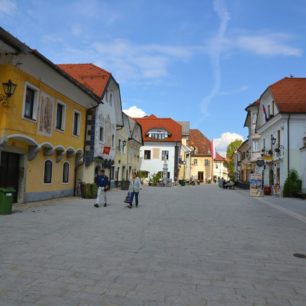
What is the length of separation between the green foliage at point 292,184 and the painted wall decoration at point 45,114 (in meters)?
18.6

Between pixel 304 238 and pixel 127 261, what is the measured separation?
5579mm

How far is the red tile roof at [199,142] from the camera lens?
9712cm

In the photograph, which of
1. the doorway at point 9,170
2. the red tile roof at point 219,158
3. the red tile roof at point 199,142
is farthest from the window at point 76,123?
the red tile roof at point 219,158

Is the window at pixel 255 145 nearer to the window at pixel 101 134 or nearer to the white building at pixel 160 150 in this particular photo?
the white building at pixel 160 150

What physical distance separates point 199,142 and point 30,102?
8513cm

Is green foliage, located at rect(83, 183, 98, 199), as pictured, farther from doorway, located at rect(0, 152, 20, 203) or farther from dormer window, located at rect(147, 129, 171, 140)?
dormer window, located at rect(147, 129, 171, 140)

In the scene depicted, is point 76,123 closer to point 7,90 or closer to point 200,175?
point 7,90

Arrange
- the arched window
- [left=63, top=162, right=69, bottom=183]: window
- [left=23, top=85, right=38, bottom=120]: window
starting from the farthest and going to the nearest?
[left=63, top=162, right=69, bottom=183]: window < the arched window < [left=23, top=85, right=38, bottom=120]: window

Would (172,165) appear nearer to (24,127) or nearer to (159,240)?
(24,127)

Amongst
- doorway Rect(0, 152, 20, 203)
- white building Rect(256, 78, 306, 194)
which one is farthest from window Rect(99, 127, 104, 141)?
white building Rect(256, 78, 306, 194)

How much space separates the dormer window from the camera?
65125mm

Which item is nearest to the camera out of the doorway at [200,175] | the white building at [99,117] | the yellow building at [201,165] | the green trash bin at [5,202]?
the green trash bin at [5,202]

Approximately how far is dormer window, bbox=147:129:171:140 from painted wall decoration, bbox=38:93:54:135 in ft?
152

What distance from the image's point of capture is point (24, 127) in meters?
16.2
